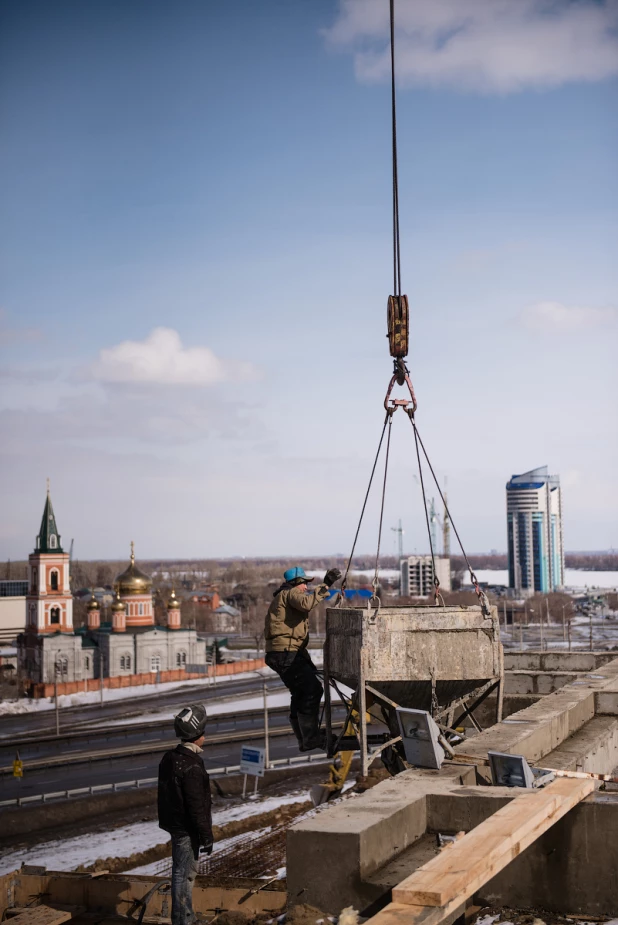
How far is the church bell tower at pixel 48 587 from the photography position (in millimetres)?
75312

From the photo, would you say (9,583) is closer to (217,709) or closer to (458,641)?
(217,709)

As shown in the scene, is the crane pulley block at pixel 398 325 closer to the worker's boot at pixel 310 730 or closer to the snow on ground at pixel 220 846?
the worker's boot at pixel 310 730

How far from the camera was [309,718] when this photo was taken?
35.3 ft

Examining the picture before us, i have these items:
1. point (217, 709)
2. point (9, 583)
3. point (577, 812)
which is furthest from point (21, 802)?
point (9, 583)

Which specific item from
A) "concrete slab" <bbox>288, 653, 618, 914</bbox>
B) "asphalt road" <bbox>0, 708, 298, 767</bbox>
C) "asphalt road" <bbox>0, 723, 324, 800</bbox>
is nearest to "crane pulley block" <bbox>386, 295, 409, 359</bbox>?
"concrete slab" <bbox>288, 653, 618, 914</bbox>

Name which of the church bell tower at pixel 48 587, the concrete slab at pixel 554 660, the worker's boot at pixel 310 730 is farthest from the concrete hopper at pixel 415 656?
the church bell tower at pixel 48 587

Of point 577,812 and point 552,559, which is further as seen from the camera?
point 552,559

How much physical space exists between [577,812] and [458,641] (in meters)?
4.31

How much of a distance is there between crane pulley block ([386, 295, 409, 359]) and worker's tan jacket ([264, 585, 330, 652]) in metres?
3.37

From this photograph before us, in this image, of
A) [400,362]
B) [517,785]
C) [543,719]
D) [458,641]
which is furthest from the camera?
[400,362]

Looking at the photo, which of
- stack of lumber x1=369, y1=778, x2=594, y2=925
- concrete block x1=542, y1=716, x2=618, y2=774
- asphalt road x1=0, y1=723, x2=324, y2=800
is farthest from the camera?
asphalt road x1=0, y1=723, x2=324, y2=800

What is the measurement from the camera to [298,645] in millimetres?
10453

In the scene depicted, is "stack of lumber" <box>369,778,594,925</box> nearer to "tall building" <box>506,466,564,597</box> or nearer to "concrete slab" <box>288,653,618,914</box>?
"concrete slab" <box>288,653,618,914</box>

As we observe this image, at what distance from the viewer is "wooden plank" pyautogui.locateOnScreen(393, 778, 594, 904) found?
4.12 m
